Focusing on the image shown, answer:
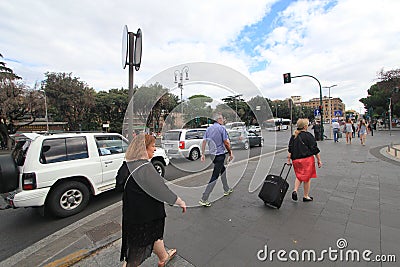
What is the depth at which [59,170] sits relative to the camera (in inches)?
140

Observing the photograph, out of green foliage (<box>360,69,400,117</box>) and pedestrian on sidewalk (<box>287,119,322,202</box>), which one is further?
green foliage (<box>360,69,400,117</box>)

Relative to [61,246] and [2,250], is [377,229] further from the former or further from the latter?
[2,250]

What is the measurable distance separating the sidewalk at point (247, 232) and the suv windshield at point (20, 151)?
55.5 inches

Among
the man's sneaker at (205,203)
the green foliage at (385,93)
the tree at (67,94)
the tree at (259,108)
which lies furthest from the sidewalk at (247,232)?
the tree at (67,94)

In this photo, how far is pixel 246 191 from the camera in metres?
4.50

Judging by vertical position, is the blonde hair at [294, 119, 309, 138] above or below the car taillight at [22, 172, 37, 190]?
above

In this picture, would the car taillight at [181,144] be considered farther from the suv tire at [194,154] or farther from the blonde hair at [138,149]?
the blonde hair at [138,149]

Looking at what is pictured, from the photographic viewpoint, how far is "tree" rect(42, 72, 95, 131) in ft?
78.6

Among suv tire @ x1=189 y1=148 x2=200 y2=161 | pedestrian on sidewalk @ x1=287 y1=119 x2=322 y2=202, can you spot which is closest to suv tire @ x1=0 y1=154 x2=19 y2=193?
pedestrian on sidewalk @ x1=287 y1=119 x2=322 y2=202

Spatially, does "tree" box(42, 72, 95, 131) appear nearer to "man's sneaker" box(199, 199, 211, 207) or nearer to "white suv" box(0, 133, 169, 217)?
"white suv" box(0, 133, 169, 217)

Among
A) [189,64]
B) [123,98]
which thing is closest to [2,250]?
[189,64]

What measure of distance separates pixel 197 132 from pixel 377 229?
6.77 metres

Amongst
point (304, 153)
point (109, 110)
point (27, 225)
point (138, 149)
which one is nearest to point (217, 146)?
point (304, 153)

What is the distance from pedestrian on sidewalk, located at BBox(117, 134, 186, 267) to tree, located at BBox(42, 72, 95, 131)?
27.5 metres
